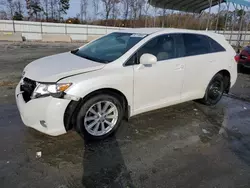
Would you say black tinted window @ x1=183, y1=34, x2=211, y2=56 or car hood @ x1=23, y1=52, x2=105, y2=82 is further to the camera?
black tinted window @ x1=183, y1=34, x2=211, y2=56

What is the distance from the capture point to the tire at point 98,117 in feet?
9.99

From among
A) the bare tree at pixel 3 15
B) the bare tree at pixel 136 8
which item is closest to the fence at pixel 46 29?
the bare tree at pixel 3 15

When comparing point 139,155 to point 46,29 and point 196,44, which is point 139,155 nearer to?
point 196,44

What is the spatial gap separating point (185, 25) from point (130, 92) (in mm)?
27303

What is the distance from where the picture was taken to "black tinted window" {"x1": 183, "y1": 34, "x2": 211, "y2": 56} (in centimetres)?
415

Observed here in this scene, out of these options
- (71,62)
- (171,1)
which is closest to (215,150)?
(71,62)

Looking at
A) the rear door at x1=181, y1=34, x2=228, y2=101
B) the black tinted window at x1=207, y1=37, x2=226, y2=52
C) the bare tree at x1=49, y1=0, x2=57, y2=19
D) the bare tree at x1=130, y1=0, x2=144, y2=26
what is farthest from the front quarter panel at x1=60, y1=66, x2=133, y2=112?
the bare tree at x1=49, y1=0, x2=57, y2=19

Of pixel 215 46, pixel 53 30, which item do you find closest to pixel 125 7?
→ pixel 53 30

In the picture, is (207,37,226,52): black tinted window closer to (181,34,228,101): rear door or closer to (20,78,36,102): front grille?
(181,34,228,101): rear door

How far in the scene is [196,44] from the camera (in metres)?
4.33

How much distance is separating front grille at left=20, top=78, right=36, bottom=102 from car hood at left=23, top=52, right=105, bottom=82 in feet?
0.24

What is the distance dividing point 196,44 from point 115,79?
218cm

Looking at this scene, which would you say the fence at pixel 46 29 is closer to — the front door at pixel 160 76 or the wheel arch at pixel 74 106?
the front door at pixel 160 76

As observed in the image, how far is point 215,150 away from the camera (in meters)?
3.17
